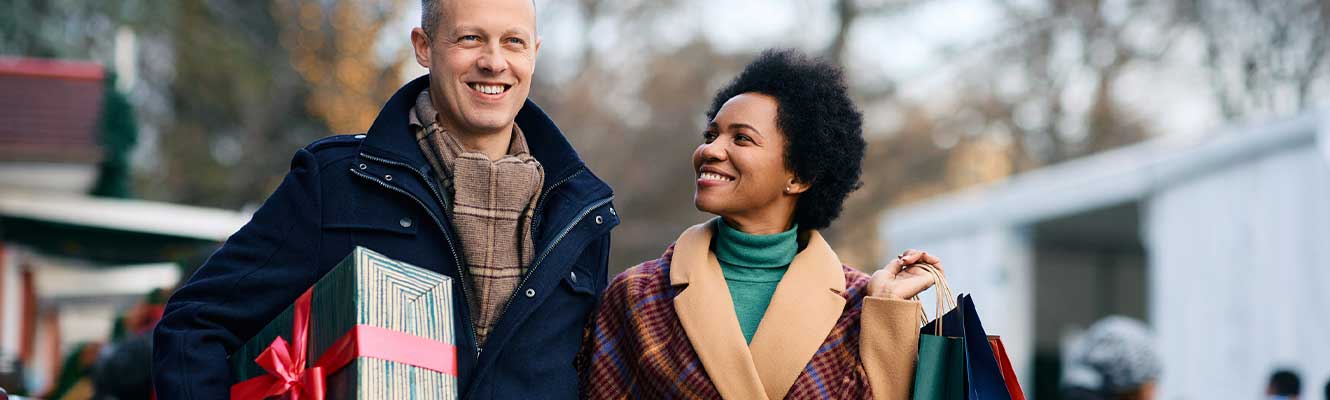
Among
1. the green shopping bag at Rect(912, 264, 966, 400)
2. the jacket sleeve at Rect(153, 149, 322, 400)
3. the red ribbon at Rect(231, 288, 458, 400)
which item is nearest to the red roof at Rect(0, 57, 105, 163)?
the jacket sleeve at Rect(153, 149, 322, 400)

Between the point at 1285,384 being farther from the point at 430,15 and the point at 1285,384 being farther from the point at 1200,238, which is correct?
the point at 430,15

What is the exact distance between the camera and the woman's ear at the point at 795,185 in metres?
3.58

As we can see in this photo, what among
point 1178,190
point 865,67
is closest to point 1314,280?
point 1178,190

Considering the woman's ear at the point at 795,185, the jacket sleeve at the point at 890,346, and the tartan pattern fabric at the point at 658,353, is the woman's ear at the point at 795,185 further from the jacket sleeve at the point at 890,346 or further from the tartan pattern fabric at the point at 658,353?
the jacket sleeve at the point at 890,346

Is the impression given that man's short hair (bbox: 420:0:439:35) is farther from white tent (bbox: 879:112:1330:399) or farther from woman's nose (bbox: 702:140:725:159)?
white tent (bbox: 879:112:1330:399)

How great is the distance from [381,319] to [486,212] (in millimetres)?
773

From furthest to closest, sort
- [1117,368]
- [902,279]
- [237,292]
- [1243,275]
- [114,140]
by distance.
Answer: [114,140] → [1243,275] → [1117,368] → [902,279] → [237,292]

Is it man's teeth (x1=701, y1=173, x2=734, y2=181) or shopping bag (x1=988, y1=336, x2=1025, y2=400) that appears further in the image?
man's teeth (x1=701, y1=173, x2=734, y2=181)

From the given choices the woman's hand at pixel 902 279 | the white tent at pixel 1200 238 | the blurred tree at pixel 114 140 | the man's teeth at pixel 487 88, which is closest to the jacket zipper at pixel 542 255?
the man's teeth at pixel 487 88

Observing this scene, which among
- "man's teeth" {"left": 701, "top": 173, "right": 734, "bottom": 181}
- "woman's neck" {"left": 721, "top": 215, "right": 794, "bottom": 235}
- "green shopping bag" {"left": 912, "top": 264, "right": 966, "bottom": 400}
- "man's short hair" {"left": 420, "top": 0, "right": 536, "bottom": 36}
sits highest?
"man's short hair" {"left": 420, "top": 0, "right": 536, "bottom": 36}

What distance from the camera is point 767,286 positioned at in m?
3.51

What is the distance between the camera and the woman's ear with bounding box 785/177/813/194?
11.7 feet

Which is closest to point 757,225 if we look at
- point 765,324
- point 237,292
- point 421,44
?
point 765,324

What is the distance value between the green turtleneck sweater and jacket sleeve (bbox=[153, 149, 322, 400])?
40.0 inches
